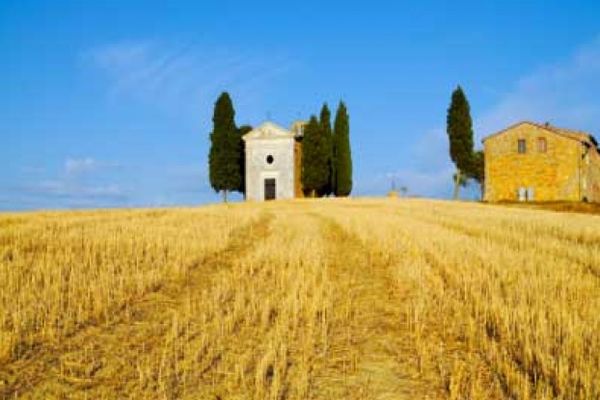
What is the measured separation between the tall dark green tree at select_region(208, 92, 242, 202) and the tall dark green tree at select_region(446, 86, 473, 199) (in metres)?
22.6

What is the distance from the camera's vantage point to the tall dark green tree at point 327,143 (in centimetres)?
6162

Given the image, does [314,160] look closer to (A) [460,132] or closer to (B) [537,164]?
(A) [460,132]

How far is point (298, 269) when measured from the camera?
1063 cm

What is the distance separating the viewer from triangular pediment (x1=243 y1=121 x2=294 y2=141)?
210 feet

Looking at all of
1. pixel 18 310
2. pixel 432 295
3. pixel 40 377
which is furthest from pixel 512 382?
pixel 18 310

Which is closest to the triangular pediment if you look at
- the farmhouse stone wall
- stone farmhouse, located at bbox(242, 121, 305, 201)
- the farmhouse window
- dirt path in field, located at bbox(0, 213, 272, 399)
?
stone farmhouse, located at bbox(242, 121, 305, 201)

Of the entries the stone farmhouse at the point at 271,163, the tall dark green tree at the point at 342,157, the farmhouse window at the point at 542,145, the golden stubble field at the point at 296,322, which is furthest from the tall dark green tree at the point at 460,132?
the golden stubble field at the point at 296,322

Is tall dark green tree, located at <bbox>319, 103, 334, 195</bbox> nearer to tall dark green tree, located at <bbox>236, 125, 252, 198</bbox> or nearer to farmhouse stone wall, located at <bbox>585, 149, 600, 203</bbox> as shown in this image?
tall dark green tree, located at <bbox>236, 125, 252, 198</bbox>

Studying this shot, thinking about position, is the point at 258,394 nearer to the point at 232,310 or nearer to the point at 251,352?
the point at 251,352

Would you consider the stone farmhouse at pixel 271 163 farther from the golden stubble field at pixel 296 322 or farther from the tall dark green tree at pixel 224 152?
the golden stubble field at pixel 296 322

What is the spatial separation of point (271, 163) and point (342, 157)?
7.84 metres

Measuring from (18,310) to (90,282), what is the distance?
1.77 metres

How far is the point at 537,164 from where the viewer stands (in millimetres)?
60281

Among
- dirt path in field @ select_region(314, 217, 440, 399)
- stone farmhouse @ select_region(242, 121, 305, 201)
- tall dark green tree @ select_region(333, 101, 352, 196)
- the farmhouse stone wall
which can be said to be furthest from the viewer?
tall dark green tree @ select_region(333, 101, 352, 196)
